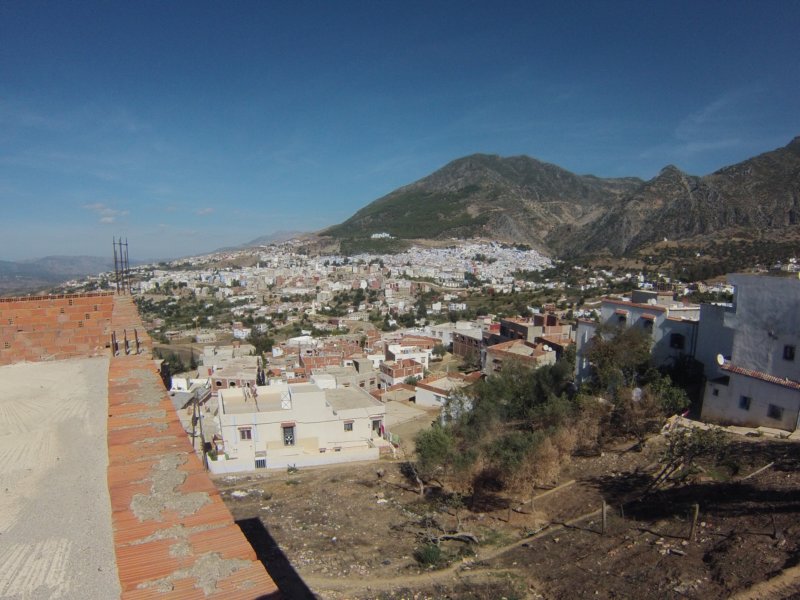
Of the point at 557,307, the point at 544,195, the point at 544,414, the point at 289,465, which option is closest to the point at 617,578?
the point at 544,414

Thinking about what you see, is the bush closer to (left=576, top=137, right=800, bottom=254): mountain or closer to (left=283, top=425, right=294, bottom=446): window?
(left=283, top=425, right=294, bottom=446): window

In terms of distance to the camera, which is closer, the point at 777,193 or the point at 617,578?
the point at 617,578

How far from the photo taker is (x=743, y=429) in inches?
396

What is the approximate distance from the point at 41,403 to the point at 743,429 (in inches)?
450

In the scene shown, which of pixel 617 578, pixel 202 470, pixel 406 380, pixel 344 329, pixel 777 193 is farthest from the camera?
pixel 777 193

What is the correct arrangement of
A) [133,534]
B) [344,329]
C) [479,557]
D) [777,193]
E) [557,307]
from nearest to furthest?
[133,534] → [479,557] → [557,307] → [344,329] → [777,193]

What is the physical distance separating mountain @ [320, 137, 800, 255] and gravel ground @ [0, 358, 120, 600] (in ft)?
223

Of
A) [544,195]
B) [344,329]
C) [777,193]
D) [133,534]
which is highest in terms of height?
[544,195]

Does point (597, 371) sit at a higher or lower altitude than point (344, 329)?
higher

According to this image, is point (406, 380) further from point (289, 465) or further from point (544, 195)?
point (544, 195)

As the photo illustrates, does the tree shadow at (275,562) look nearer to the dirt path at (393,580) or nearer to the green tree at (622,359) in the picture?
the dirt path at (393,580)

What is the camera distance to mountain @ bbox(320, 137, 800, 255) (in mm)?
66688

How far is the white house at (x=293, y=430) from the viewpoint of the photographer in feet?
42.3

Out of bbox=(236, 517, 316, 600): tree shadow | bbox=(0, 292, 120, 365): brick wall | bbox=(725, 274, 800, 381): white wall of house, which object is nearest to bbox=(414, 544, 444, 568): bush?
bbox=(236, 517, 316, 600): tree shadow
